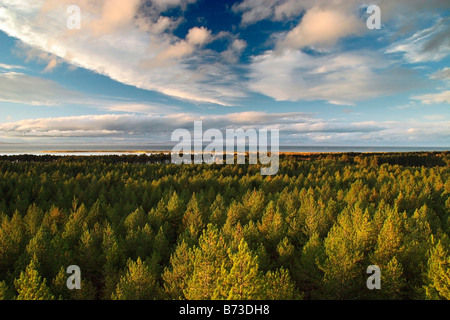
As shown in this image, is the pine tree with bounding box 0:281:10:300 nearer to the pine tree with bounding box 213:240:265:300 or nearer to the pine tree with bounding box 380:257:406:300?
the pine tree with bounding box 213:240:265:300

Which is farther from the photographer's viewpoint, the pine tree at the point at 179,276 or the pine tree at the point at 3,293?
the pine tree at the point at 179,276

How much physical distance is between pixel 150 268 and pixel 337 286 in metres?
5.58

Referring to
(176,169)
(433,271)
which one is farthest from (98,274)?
(176,169)

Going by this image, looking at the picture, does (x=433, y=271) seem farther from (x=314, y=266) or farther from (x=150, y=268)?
(x=150, y=268)

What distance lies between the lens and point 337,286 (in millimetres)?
7555

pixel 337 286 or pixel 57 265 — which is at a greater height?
pixel 57 265

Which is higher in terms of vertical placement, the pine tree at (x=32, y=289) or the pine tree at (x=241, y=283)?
the pine tree at (x=241, y=283)

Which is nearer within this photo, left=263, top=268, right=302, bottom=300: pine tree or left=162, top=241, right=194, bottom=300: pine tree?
left=263, top=268, right=302, bottom=300: pine tree

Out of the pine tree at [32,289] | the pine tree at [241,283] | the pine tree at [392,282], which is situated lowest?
the pine tree at [392,282]

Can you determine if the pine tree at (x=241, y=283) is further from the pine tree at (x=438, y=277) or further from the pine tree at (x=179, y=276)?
the pine tree at (x=438, y=277)

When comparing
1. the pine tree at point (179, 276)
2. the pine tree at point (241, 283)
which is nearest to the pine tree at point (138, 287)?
the pine tree at point (179, 276)

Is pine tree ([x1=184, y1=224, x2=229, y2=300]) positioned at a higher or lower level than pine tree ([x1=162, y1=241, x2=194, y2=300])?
higher

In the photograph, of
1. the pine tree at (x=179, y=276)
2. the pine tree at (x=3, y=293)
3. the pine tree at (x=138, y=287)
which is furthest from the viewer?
the pine tree at (x=179, y=276)

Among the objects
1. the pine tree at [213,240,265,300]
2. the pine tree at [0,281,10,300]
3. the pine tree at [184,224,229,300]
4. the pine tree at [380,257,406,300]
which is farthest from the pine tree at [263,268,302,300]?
the pine tree at [0,281,10,300]
